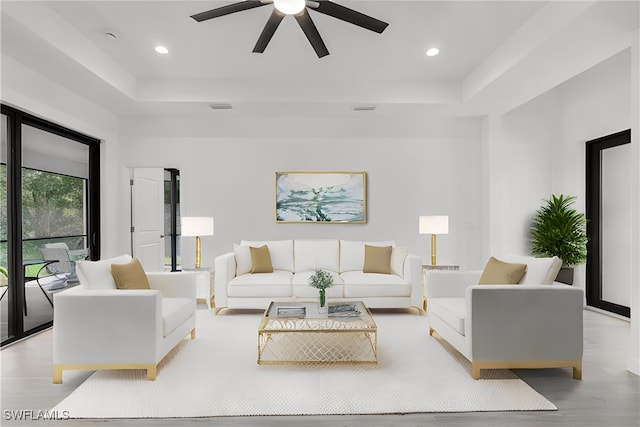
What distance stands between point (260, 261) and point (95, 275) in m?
2.13

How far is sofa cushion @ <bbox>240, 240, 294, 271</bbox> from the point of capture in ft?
16.8

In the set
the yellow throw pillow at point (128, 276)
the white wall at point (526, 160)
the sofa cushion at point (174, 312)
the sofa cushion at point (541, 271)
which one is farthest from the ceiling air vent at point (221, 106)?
the sofa cushion at point (541, 271)

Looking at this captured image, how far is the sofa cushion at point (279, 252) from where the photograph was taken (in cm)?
513

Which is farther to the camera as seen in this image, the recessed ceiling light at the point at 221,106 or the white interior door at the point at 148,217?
the white interior door at the point at 148,217

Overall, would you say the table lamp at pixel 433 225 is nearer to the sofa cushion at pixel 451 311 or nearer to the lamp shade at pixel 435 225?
the lamp shade at pixel 435 225

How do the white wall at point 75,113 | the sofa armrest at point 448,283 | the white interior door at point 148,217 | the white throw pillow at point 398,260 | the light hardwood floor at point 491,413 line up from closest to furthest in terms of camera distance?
1. the light hardwood floor at point 491,413
2. the white wall at point 75,113
3. the sofa armrest at point 448,283
4. the white throw pillow at point 398,260
5. the white interior door at point 148,217

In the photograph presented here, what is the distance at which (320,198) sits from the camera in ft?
18.5

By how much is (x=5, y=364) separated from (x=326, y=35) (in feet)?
12.7

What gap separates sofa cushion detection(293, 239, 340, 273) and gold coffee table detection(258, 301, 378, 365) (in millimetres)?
1541

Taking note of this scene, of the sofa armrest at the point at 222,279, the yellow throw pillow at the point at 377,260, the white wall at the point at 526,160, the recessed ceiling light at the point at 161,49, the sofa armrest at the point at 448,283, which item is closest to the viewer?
the sofa armrest at the point at 448,283

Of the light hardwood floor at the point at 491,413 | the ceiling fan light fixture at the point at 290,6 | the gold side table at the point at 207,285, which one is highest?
the ceiling fan light fixture at the point at 290,6

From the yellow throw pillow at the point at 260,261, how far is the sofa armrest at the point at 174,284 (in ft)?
4.18

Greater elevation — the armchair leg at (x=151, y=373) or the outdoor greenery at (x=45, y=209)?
the outdoor greenery at (x=45, y=209)

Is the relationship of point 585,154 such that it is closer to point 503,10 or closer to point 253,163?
point 503,10
